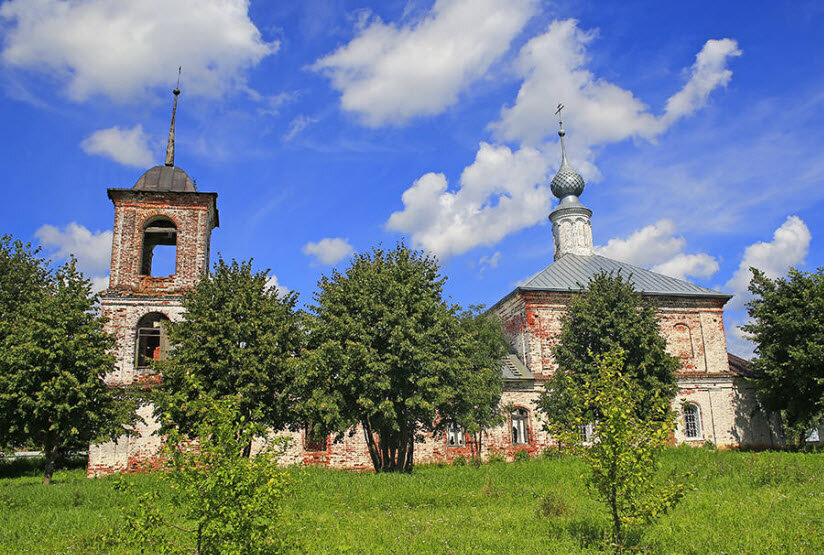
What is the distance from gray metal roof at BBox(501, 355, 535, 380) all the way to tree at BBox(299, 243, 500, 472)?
7.40 metres

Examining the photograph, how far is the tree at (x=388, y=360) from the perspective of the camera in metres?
16.8

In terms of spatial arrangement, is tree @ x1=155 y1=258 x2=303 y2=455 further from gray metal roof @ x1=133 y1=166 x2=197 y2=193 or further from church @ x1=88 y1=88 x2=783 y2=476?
gray metal roof @ x1=133 y1=166 x2=197 y2=193

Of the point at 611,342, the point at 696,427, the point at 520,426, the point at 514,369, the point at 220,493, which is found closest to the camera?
the point at 220,493

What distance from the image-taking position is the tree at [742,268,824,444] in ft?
76.6

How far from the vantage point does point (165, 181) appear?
76.1ft

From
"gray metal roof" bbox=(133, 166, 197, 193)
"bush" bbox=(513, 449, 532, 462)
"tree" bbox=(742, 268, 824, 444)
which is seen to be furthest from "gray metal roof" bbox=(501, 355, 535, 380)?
"gray metal roof" bbox=(133, 166, 197, 193)

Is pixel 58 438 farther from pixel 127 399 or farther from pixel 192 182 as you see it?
pixel 192 182

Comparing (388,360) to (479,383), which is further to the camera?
(479,383)

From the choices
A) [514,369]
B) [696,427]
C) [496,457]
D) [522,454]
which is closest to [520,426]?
[522,454]

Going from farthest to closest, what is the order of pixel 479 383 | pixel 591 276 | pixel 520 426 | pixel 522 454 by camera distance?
pixel 591 276 → pixel 520 426 → pixel 522 454 → pixel 479 383

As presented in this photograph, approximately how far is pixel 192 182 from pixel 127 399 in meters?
9.47

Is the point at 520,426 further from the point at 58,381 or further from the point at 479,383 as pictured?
the point at 58,381

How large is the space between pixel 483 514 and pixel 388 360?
6465 millimetres

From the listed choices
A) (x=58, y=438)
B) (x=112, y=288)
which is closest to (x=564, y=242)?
(x=112, y=288)
